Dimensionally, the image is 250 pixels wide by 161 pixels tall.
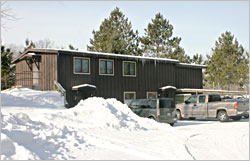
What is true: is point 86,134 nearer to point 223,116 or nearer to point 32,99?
point 32,99

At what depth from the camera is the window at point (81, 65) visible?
22984 mm

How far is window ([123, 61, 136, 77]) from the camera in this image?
84.5 feet

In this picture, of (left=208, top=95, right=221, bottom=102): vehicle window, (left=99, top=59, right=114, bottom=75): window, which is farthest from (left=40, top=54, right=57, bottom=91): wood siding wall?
(left=208, top=95, right=221, bottom=102): vehicle window

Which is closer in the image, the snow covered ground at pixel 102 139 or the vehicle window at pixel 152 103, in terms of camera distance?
the snow covered ground at pixel 102 139

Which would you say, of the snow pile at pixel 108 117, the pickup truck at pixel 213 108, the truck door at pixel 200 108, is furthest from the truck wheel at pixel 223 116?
the snow pile at pixel 108 117

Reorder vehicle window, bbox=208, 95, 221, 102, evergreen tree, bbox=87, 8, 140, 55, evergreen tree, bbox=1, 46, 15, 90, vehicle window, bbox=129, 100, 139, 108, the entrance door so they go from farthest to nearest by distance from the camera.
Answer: evergreen tree, bbox=87, 8, 140, 55, evergreen tree, bbox=1, 46, 15, 90, the entrance door, vehicle window, bbox=208, 95, 221, 102, vehicle window, bbox=129, 100, 139, 108

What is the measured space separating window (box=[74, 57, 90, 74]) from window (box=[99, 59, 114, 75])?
3.89ft

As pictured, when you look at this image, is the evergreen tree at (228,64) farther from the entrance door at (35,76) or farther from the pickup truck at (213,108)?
the entrance door at (35,76)

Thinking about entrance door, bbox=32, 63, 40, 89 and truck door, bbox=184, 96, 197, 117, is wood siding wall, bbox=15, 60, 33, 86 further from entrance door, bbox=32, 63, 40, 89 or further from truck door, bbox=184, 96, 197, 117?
truck door, bbox=184, 96, 197, 117

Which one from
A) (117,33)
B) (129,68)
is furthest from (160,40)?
(129,68)

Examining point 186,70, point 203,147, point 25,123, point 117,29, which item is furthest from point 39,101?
point 117,29

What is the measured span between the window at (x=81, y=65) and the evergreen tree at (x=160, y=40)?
67.4ft

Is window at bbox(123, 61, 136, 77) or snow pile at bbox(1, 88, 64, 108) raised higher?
window at bbox(123, 61, 136, 77)

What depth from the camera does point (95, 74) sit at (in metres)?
24.0
